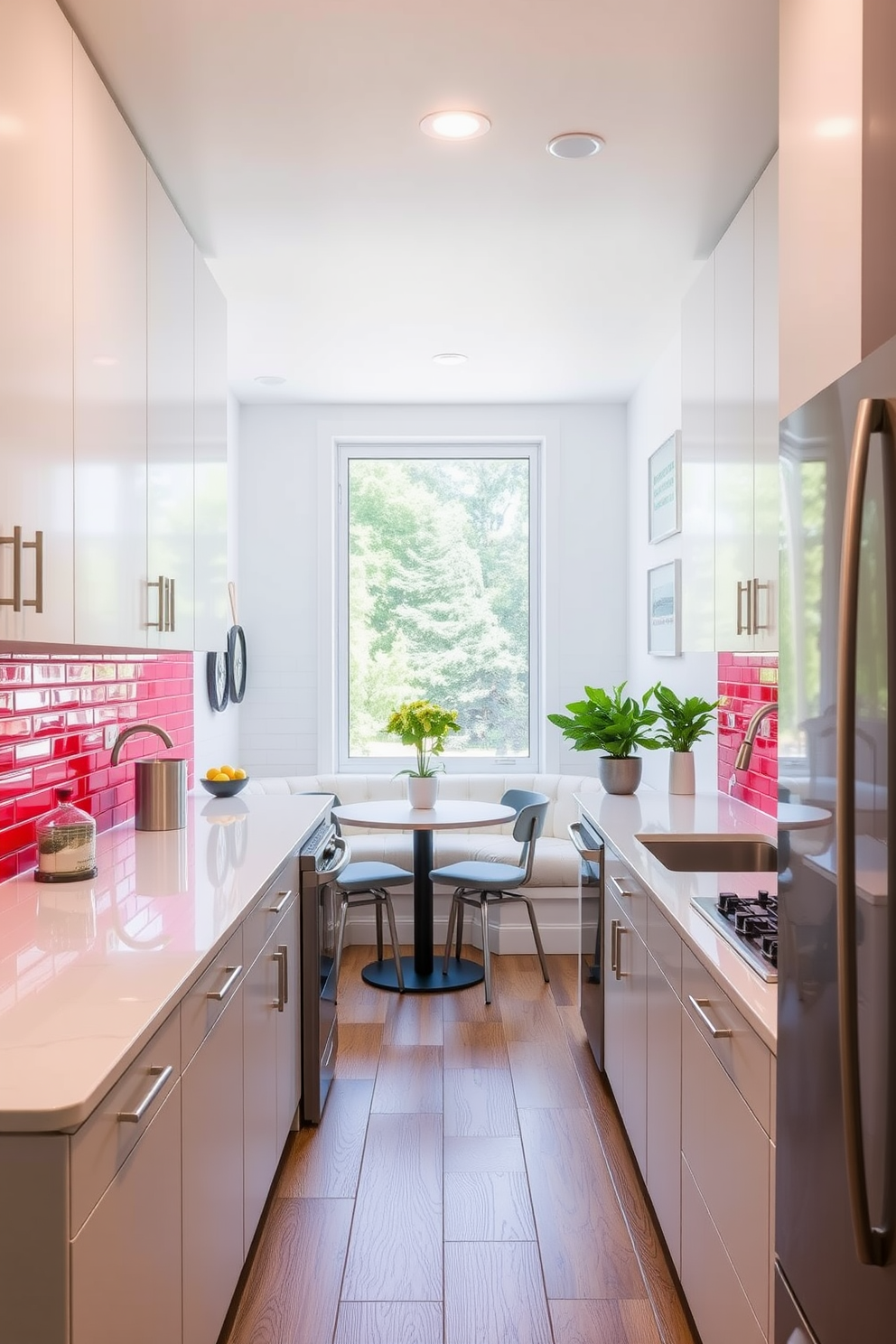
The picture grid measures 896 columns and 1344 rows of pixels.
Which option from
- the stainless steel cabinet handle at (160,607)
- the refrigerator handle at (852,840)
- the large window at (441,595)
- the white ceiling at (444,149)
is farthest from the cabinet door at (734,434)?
the large window at (441,595)

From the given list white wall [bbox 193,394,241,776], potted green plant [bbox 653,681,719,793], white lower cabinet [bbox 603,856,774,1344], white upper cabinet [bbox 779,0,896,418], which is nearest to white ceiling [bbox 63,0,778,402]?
white upper cabinet [bbox 779,0,896,418]

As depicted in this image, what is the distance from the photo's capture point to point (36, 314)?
1.83 m

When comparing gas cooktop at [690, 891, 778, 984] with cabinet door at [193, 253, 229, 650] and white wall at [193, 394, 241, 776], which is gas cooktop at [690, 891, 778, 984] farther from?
white wall at [193, 394, 241, 776]

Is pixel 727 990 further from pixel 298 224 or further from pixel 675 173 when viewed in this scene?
pixel 298 224

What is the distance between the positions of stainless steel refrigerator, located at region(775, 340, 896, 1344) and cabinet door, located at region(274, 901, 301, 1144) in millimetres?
1633

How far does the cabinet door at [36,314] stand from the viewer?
66.8 inches

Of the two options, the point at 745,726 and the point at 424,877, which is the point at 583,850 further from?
the point at 424,877

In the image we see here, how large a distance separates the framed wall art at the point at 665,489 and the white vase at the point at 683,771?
112 cm

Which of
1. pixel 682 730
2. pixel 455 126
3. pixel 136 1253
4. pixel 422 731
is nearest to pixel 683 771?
pixel 682 730

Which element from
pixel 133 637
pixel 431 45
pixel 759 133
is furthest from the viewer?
pixel 759 133

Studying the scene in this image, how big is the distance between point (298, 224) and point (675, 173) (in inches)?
44.7

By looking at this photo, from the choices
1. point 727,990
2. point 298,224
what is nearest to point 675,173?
point 298,224

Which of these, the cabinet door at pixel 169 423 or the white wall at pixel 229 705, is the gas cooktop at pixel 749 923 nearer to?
the cabinet door at pixel 169 423

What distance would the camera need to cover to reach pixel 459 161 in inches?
109
